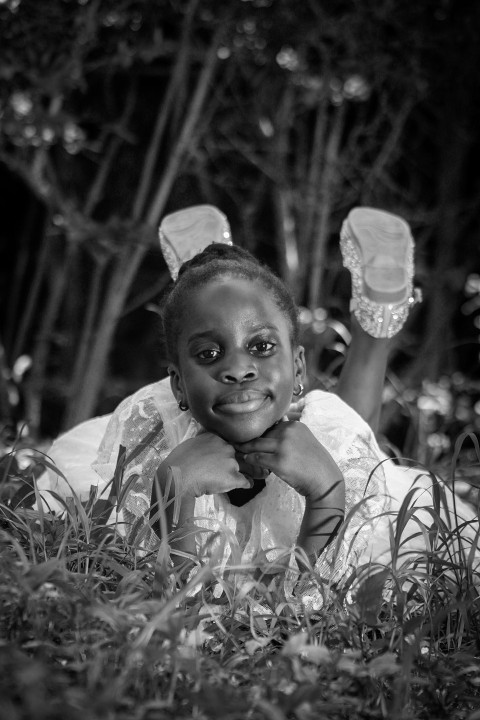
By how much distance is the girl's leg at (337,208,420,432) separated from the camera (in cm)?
263

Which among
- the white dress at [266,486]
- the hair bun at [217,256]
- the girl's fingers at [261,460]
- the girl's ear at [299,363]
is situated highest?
the hair bun at [217,256]

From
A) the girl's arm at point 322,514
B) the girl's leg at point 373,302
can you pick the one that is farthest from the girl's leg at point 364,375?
the girl's arm at point 322,514

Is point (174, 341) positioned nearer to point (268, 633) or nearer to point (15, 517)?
point (15, 517)

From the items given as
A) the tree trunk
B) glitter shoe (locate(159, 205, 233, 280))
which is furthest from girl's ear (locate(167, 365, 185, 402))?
the tree trunk

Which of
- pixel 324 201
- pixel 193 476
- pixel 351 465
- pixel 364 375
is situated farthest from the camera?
pixel 324 201

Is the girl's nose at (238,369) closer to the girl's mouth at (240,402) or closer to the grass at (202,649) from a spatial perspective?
the girl's mouth at (240,402)

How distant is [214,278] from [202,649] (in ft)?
2.67

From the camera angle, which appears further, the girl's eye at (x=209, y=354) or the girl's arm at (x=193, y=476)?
the girl's eye at (x=209, y=354)

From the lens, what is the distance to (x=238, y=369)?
5.82ft

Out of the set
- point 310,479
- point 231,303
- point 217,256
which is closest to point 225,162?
point 217,256

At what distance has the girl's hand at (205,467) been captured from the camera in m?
1.72

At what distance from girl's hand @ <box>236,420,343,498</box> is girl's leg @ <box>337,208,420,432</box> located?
0.83 metres

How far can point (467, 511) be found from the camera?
236cm

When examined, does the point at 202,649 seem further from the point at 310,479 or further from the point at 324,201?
the point at 324,201
